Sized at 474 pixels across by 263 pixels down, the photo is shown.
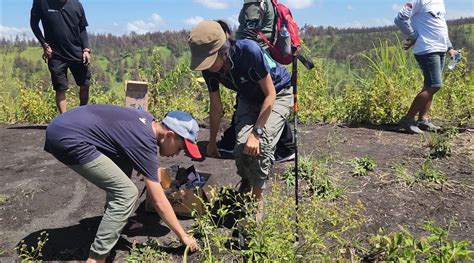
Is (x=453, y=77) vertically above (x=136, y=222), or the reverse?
(x=453, y=77)

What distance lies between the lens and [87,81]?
19.7 ft

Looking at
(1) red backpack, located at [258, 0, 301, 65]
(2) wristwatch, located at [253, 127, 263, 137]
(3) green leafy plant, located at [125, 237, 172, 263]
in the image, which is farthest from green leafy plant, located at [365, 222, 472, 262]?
(1) red backpack, located at [258, 0, 301, 65]

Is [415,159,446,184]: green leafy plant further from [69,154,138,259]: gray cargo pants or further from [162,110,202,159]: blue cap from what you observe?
[69,154,138,259]: gray cargo pants

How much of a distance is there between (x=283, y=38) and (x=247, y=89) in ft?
1.83

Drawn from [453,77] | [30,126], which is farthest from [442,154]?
[30,126]

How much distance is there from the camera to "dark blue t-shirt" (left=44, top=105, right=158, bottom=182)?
286 cm

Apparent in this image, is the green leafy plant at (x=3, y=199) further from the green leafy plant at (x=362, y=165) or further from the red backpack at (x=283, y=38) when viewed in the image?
the green leafy plant at (x=362, y=165)

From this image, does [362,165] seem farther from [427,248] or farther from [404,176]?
[427,248]

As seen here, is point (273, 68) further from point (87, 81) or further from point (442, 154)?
point (87, 81)

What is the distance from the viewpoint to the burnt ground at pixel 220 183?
3.49 m

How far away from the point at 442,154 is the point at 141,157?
3.40 meters

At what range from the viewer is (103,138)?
2934 millimetres

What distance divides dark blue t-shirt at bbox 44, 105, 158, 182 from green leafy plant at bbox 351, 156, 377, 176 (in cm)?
232

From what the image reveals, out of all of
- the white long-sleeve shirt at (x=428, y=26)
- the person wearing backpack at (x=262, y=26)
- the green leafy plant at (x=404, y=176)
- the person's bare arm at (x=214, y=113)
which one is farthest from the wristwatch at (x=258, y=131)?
the white long-sleeve shirt at (x=428, y=26)
